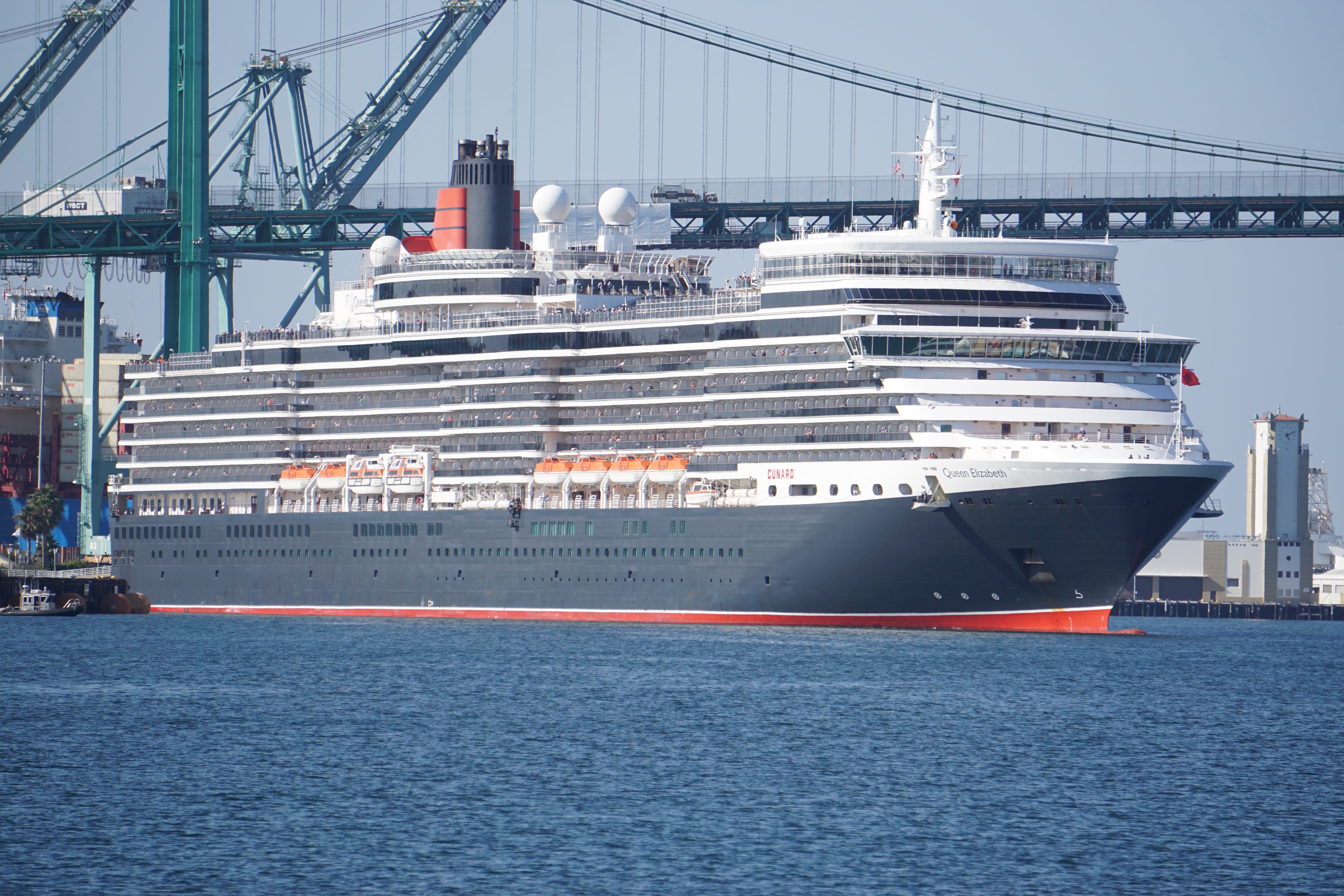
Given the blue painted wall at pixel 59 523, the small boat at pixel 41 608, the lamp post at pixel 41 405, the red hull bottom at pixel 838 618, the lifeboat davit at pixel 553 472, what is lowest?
the small boat at pixel 41 608

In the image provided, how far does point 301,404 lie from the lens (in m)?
73.8

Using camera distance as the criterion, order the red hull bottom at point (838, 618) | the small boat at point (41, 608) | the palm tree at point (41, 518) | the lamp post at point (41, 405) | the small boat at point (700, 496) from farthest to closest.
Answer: the lamp post at point (41, 405) → the palm tree at point (41, 518) → the small boat at point (41, 608) → the small boat at point (700, 496) → the red hull bottom at point (838, 618)

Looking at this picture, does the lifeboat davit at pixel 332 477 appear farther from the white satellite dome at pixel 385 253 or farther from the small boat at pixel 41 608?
the small boat at pixel 41 608

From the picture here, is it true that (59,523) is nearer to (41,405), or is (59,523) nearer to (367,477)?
(41,405)

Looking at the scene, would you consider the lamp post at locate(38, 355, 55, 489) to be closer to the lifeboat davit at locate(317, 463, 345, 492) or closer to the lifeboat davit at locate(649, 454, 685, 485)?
the lifeboat davit at locate(317, 463, 345, 492)

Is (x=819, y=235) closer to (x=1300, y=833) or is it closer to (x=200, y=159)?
(x=1300, y=833)

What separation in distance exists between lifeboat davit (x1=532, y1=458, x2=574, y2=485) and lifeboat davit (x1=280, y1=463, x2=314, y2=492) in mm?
10871

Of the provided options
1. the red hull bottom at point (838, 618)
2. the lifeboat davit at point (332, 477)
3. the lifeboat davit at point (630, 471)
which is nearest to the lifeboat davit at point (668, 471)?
the lifeboat davit at point (630, 471)

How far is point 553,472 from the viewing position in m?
65.0

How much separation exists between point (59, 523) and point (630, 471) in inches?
2116

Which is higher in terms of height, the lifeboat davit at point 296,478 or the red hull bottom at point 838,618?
the lifeboat davit at point 296,478

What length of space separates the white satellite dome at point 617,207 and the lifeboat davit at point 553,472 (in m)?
12.3

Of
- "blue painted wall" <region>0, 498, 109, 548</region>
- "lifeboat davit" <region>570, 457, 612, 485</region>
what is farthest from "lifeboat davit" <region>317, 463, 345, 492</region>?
"blue painted wall" <region>0, 498, 109, 548</region>

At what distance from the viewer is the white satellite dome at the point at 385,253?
78.3m
